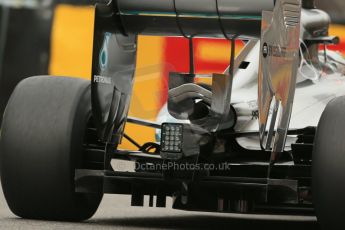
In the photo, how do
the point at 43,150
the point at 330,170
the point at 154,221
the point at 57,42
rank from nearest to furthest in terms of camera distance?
the point at 330,170
the point at 43,150
the point at 154,221
the point at 57,42

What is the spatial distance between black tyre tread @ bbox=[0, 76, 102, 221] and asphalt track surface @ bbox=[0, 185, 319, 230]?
0.42ft

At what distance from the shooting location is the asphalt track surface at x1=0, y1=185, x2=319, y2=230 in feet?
21.1

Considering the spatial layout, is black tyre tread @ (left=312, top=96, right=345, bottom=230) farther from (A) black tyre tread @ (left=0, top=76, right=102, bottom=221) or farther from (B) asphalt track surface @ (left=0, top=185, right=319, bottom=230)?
(A) black tyre tread @ (left=0, top=76, right=102, bottom=221)

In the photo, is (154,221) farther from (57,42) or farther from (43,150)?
(57,42)

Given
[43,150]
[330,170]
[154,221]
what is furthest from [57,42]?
[330,170]

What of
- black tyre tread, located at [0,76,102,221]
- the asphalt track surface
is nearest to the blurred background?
the asphalt track surface

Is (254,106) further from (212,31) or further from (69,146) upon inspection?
(69,146)

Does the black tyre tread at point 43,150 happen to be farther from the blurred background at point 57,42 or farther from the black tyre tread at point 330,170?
the blurred background at point 57,42

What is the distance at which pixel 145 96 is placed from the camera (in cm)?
673

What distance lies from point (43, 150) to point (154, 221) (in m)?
1.32

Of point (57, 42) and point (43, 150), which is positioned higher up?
point (43, 150)

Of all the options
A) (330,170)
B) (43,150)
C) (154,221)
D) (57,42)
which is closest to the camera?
(330,170)

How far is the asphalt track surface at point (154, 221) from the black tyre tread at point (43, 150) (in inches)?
5.1

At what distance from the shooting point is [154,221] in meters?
7.38
